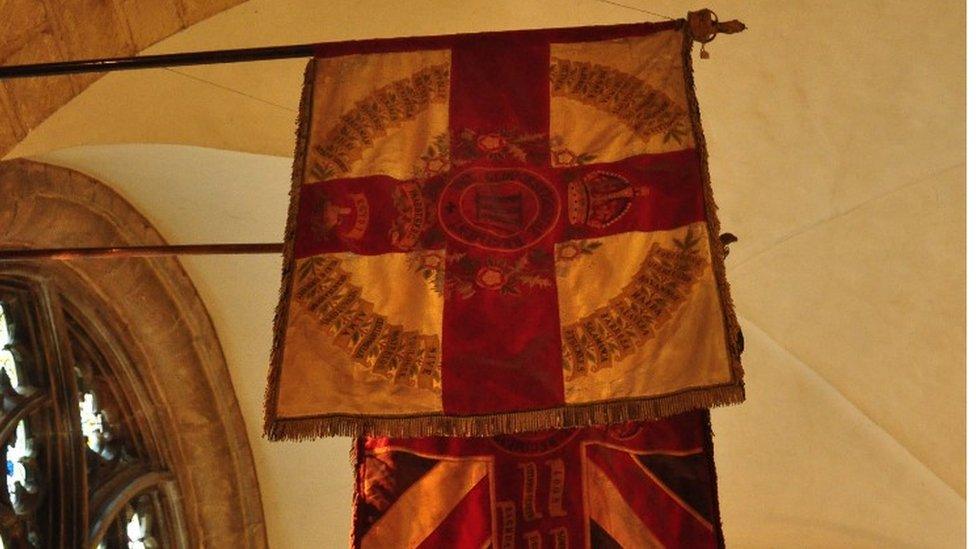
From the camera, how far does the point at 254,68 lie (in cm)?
595

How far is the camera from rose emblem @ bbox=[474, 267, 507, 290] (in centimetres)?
409

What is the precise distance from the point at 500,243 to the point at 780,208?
2.94 meters

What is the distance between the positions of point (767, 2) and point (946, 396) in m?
2.52

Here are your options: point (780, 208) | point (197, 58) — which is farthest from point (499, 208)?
point (780, 208)

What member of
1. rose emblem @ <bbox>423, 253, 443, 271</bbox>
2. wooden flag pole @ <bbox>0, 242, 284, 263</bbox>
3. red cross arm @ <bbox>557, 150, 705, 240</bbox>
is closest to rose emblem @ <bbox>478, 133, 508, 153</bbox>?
red cross arm @ <bbox>557, 150, 705, 240</bbox>

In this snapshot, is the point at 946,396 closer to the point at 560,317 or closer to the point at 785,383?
the point at 785,383

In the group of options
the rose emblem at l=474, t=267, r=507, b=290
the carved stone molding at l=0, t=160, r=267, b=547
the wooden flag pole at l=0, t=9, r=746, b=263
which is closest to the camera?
the rose emblem at l=474, t=267, r=507, b=290

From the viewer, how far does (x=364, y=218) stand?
4207 millimetres

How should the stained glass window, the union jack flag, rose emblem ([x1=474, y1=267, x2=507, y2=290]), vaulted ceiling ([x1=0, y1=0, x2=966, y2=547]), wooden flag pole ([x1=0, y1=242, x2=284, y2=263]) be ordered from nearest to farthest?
rose emblem ([x1=474, y1=267, x2=507, y2=290]), the union jack flag, wooden flag pole ([x1=0, y1=242, x2=284, y2=263]), vaulted ceiling ([x1=0, y1=0, x2=966, y2=547]), the stained glass window

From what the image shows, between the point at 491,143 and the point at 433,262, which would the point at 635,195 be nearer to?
the point at 491,143

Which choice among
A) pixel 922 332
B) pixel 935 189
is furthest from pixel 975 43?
pixel 922 332

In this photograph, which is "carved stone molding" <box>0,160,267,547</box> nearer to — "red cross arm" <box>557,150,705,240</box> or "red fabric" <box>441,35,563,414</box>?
"red fabric" <box>441,35,563,414</box>

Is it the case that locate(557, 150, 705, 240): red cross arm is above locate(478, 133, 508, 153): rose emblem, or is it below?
below

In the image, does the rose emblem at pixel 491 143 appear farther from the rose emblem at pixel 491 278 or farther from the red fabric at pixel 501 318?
the rose emblem at pixel 491 278
